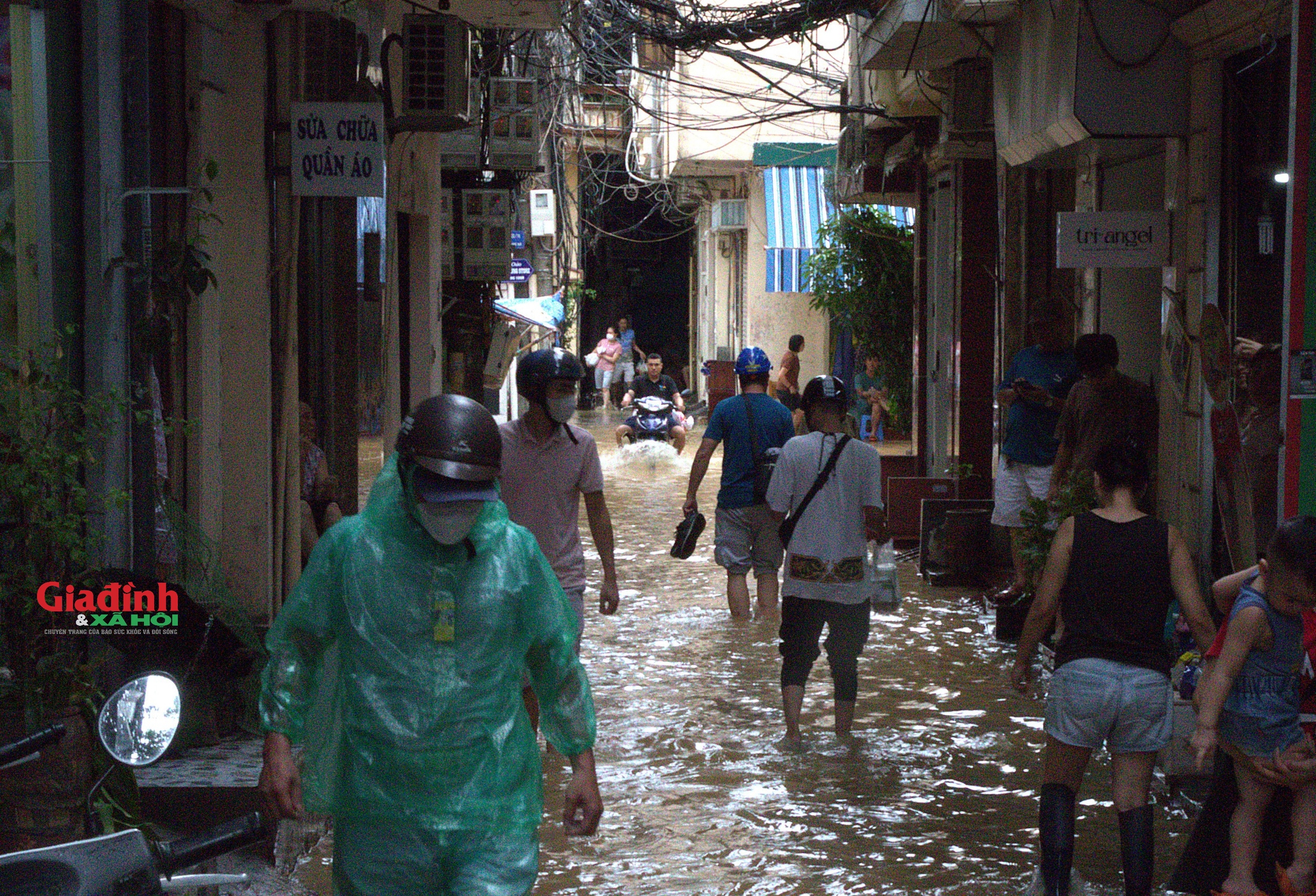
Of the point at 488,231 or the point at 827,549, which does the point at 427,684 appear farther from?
the point at 488,231

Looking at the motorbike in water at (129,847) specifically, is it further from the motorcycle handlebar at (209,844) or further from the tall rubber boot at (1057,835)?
the tall rubber boot at (1057,835)

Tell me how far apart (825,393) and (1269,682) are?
298 cm

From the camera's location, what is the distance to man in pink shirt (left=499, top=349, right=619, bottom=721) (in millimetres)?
6535

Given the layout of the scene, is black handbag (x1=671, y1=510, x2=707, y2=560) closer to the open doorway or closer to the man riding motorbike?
the man riding motorbike

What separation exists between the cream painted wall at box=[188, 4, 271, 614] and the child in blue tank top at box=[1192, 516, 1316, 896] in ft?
15.4

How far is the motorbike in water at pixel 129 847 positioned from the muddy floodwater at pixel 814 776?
277 centimetres

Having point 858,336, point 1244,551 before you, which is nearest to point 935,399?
point 858,336

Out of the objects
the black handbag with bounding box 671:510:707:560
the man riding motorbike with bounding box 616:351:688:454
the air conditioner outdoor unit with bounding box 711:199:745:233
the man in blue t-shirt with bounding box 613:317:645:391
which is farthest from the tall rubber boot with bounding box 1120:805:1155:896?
the man in blue t-shirt with bounding box 613:317:645:391

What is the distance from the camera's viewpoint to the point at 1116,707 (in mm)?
4820

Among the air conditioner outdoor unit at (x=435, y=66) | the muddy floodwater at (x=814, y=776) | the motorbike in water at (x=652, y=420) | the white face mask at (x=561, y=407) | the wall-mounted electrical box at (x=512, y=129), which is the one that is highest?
the wall-mounted electrical box at (x=512, y=129)

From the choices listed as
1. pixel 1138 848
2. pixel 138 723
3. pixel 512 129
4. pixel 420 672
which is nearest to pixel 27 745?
pixel 138 723

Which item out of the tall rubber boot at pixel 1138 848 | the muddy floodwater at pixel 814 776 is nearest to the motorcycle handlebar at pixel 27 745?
the muddy floodwater at pixel 814 776

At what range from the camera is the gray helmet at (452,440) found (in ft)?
10.8

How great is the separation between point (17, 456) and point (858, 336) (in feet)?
44.5
